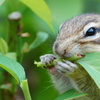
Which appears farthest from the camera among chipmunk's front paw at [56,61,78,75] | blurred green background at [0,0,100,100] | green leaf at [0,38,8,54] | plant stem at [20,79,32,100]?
blurred green background at [0,0,100,100]

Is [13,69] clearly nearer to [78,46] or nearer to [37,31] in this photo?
[78,46]

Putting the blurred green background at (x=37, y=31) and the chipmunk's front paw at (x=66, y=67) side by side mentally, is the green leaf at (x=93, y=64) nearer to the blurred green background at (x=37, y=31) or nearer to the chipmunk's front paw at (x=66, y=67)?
the chipmunk's front paw at (x=66, y=67)

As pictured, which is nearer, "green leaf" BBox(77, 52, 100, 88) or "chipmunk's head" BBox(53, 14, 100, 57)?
"green leaf" BBox(77, 52, 100, 88)

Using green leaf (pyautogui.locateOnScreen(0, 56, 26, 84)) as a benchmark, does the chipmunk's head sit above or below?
below

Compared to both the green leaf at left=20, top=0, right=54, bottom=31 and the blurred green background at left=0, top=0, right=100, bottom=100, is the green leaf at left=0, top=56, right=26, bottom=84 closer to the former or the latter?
the green leaf at left=20, top=0, right=54, bottom=31

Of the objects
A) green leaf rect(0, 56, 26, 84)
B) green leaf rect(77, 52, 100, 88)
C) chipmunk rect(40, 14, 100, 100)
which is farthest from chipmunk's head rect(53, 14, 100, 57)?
green leaf rect(0, 56, 26, 84)

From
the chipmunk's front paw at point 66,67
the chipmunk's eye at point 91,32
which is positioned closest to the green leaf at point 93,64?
the chipmunk's front paw at point 66,67
